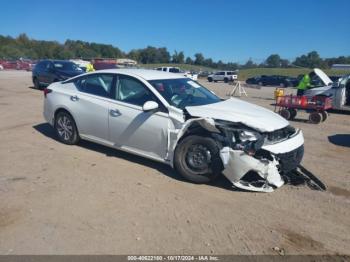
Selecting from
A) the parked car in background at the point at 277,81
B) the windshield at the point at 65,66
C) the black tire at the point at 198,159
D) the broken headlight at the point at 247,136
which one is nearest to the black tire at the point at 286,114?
the broken headlight at the point at 247,136

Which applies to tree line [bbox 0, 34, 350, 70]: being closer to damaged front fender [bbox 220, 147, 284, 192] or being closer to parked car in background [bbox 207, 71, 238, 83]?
parked car in background [bbox 207, 71, 238, 83]

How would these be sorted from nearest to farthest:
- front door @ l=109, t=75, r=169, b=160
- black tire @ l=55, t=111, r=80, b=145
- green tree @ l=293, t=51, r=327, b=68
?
front door @ l=109, t=75, r=169, b=160 < black tire @ l=55, t=111, r=80, b=145 < green tree @ l=293, t=51, r=327, b=68

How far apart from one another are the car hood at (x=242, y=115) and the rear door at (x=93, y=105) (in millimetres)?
1698

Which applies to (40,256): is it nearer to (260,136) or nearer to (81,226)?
(81,226)

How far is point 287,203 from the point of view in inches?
194

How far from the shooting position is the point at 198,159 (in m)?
5.40

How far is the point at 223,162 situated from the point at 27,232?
264cm

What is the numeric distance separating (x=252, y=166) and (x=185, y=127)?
1155 millimetres

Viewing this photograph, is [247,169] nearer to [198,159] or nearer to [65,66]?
[198,159]

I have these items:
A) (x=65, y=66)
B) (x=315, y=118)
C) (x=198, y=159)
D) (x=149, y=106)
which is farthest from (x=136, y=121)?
(x=65, y=66)

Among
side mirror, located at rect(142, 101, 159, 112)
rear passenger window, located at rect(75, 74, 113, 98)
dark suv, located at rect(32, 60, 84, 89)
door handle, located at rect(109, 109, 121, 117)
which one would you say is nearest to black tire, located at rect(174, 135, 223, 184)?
side mirror, located at rect(142, 101, 159, 112)

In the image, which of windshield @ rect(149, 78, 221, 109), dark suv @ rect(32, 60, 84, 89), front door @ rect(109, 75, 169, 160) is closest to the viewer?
front door @ rect(109, 75, 169, 160)

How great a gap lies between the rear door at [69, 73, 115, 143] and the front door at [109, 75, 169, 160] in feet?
0.60

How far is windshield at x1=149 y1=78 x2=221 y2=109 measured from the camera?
596cm
